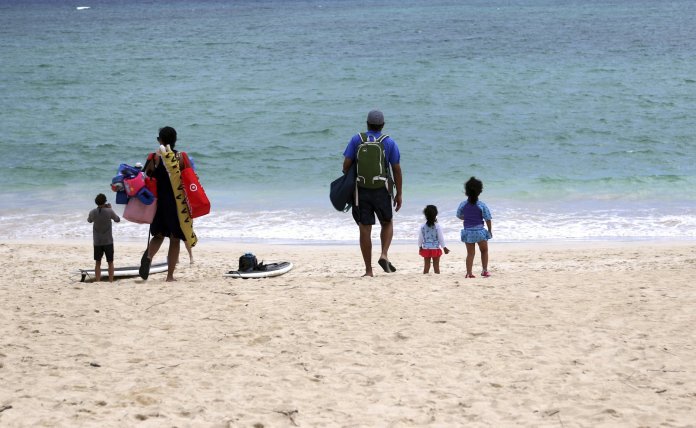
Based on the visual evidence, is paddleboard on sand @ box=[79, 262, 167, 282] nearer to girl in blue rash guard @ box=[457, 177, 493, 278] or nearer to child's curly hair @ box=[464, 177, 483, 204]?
girl in blue rash guard @ box=[457, 177, 493, 278]

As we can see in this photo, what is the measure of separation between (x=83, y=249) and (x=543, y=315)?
Answer: 24.7ft

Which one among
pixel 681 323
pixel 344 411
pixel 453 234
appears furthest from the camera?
pixel 453 234

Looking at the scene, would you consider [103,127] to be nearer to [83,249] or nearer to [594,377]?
[83,249]

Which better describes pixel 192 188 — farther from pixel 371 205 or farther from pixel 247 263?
pixel 371 205

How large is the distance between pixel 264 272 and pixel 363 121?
17755mm

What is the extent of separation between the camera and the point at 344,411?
5.41 metres

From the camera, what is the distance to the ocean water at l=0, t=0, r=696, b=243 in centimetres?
1598

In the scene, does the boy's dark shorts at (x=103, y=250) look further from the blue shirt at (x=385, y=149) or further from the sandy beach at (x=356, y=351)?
the blue shirt at (x=385, y=149)

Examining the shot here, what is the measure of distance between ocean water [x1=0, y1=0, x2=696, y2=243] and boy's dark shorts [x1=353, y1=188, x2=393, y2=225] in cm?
546

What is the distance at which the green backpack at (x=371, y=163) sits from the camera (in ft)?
27.5

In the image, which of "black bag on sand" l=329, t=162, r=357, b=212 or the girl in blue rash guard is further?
the girl in blue rash guard

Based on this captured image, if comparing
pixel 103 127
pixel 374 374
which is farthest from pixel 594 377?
pixel 103 127

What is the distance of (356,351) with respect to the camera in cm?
638

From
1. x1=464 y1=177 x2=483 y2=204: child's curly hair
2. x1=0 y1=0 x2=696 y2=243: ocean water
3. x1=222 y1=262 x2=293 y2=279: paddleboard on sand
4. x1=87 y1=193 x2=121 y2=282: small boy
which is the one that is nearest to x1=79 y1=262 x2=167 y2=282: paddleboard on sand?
x1=87 y1=193 x2=121 y2=282: small boy
